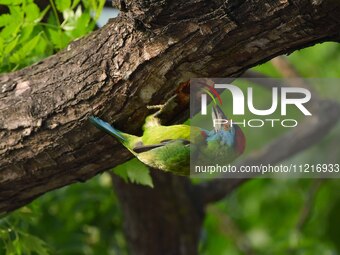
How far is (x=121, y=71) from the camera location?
78.0 inches

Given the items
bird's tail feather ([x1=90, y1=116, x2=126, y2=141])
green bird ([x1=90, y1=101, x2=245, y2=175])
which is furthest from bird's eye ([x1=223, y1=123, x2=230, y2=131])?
bird's tail feather ([x1=90, y1=116, x2=126, y2=141])

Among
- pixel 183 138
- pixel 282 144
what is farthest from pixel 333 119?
pixel 183 138

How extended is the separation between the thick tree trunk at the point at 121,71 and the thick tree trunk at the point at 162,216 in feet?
3.19

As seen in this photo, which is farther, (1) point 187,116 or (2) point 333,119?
(2) point 333,119

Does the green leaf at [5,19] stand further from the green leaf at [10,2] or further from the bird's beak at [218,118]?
the bird's beak at [218,118]

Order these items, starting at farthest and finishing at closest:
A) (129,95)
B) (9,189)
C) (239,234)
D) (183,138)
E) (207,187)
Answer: (239,234) < (207,187) < (9,189) < (129,95) < (183,138)

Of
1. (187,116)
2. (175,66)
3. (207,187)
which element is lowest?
(207,187)

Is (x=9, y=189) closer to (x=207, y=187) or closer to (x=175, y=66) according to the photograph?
(x=175, y=66)

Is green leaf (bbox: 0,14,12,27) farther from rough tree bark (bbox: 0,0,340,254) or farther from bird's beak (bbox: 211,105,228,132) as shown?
bird's beak (bbox: 211,105,228,132)

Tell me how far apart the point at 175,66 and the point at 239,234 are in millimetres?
2992

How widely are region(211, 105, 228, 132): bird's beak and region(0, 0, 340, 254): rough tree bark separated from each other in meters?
0.09

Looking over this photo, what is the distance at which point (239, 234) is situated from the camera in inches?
189

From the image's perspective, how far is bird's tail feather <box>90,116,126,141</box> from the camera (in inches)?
77.9

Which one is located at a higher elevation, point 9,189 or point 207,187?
point 9,189
